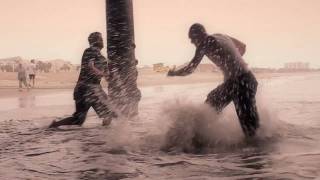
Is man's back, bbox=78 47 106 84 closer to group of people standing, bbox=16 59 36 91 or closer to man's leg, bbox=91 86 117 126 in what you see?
man's leg, bbox=91 86 117 126

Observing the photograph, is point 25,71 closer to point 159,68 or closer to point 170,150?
point 170,150

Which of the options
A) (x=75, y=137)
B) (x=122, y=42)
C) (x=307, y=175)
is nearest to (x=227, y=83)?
(x=307, y=175)

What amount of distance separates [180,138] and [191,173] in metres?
1.79

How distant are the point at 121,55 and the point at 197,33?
3419mm

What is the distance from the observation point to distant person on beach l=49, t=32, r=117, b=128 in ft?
27.7

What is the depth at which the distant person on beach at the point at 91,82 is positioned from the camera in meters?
8.45

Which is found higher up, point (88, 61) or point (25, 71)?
point (88, 61)

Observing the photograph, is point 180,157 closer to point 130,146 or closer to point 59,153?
point 130,146

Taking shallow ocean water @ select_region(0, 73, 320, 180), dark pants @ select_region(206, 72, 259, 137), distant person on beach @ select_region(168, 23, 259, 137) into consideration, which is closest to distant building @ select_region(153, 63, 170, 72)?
shallow ocean water @ select_region(0, 73, 320, 180)

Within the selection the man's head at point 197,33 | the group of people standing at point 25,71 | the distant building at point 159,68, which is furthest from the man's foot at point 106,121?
the distant building at point 159,68

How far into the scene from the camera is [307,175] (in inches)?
175

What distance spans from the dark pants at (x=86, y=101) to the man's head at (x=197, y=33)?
286 centimetres

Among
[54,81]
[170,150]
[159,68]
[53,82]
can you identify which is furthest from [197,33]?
[159,68]

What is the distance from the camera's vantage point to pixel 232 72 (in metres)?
6.15
